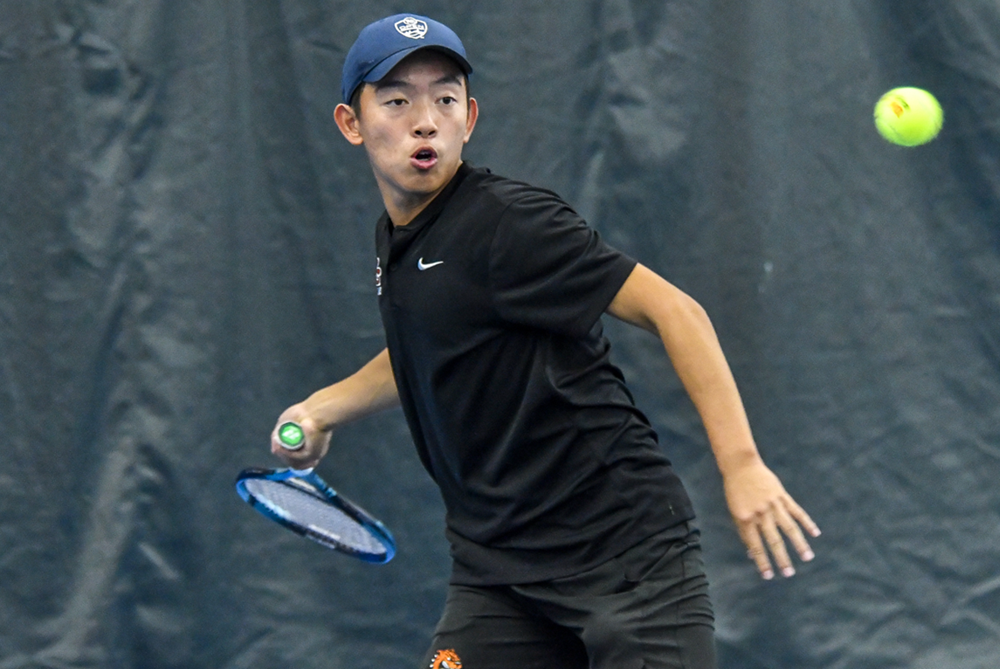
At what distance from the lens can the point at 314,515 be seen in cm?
254

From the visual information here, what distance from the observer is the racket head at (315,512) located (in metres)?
2.43

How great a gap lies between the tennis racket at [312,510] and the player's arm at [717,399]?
772 mm

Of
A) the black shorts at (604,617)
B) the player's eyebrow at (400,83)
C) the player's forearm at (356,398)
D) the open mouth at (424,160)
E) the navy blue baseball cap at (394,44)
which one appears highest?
the navy blue baseball cap at (394,44)

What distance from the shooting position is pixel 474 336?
199 centimetres

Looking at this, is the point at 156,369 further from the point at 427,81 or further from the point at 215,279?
the point at 427,81

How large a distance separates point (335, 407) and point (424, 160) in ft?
1.82

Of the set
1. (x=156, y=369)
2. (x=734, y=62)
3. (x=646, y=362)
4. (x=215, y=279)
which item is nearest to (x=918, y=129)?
(x=734, y=62)

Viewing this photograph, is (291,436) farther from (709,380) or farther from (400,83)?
(709,380)

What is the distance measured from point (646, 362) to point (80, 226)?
1485 mm

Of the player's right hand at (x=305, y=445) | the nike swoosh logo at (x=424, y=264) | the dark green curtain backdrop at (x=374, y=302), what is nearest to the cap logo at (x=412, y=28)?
the nike swoosh logo at (x=424, y=264)

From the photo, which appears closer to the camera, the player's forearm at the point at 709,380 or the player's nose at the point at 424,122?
the player's forearm at the point at 709,380

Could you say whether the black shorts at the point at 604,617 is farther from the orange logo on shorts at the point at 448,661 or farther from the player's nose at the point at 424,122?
the player's nose at the point at 424,122

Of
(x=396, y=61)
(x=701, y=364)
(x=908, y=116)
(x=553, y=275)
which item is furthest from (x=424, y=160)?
(x=908, y=116)

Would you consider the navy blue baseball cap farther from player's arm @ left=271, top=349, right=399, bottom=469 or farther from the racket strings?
the racket strings
